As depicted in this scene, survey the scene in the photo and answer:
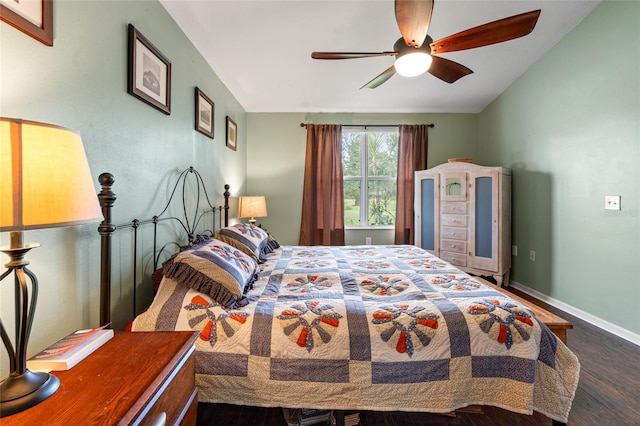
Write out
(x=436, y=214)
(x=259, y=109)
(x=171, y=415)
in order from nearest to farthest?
1. (x=171, y=415)
2. (x=436, y=214)
3. (x=259, y=109)

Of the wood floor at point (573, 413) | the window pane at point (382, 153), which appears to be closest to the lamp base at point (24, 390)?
the wood floor at point (573, 413)

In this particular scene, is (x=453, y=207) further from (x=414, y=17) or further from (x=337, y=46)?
(x=414, y=17)

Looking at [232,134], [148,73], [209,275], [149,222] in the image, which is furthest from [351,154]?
[209,275]

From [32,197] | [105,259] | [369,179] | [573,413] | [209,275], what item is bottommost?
[573,413]

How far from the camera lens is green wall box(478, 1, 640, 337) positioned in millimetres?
2109

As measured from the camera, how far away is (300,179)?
405 centimetres

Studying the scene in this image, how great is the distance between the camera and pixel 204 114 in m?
2.40

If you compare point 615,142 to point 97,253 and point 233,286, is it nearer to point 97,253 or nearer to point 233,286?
point 233,286

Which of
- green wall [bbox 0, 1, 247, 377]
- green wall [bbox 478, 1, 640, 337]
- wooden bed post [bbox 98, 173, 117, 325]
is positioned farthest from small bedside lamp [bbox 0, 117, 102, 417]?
green wall [bbox 478, 1, 640, 337]

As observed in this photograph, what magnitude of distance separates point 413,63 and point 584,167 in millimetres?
1992

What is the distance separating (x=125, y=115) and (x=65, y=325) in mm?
1005

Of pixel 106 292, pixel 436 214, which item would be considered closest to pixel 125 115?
pixel 106 292

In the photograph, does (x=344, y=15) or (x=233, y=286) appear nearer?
(x=233, y=286)

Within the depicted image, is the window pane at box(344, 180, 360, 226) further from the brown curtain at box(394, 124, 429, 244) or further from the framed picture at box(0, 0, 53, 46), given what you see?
the framed picture at box(0, 0, 53, 46)
